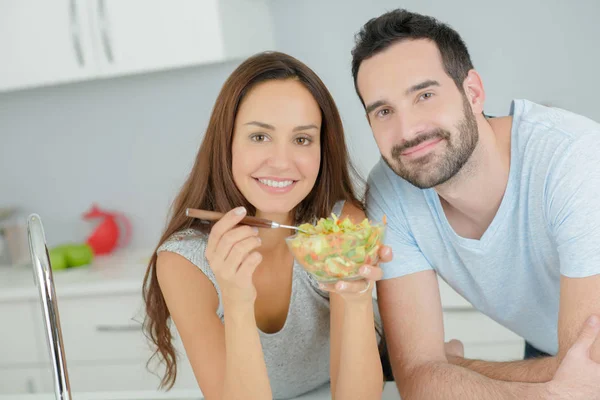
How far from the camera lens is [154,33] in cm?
287

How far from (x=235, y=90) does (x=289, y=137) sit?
0.57 ft

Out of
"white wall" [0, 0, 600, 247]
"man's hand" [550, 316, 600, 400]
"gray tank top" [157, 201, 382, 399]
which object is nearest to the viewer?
"man's hand" [550, 316, 600, 400]

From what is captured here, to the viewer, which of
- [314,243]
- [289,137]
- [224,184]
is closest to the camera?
[314,243]

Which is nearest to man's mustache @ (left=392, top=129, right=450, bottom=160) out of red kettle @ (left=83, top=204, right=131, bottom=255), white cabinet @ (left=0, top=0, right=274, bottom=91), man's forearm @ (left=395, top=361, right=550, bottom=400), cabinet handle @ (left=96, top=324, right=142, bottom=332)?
man's forearm @ (left=395, top=361, right=550, bottom=400)

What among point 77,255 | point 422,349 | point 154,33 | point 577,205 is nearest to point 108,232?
point 77,255

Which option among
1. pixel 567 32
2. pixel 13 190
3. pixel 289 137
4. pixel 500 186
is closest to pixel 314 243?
pixel 289 137

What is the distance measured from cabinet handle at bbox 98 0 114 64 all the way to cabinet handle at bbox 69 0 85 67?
0.38 feet

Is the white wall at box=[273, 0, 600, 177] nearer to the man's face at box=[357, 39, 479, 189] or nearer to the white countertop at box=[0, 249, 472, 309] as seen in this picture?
the white countertop at box=[0, 249, 472, 309]

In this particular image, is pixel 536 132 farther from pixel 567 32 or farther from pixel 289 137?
pixel 567 32

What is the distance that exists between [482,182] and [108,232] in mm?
2252

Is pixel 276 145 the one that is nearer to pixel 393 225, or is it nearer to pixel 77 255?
pixel 393 225

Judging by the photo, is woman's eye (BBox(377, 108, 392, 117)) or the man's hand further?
woman's eye (BBox(377, 108, 392, 117))

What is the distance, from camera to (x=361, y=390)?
1444 mm

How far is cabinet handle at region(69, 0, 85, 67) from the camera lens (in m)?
2.93
